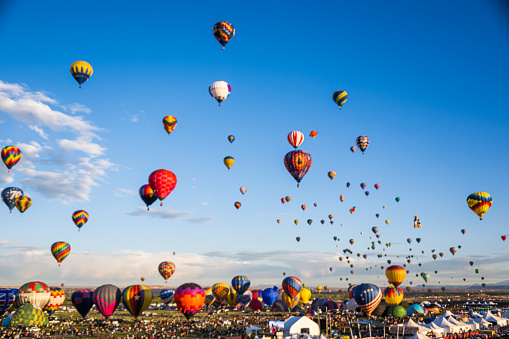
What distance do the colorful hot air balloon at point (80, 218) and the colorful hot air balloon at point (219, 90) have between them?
19426 millimetres

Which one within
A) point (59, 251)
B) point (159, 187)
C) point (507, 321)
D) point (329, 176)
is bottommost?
point (507, 321)

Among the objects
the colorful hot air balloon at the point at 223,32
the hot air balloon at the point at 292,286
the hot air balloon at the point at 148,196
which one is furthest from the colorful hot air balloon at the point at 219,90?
the hot air balloon at the point at 292,286

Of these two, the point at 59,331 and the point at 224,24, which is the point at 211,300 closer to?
the point at 59,331

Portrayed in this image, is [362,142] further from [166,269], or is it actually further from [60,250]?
[60,250]

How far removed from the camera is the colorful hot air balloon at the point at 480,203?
35562mm

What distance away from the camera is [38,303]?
1486 inches

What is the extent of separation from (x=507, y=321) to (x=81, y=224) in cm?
4230

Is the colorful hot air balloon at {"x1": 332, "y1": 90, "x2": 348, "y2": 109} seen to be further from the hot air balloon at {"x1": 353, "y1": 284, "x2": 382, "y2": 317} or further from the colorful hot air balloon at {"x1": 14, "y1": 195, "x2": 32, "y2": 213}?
the colorful hot air balloon at {"x1": 14, "y1": 195, "x2": 32, "y2": 213}

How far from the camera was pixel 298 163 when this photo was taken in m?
36.0

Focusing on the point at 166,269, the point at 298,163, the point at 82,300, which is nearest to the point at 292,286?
the point at 166,269

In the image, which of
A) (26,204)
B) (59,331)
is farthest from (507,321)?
(26,204)

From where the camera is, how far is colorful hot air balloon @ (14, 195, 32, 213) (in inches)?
1633

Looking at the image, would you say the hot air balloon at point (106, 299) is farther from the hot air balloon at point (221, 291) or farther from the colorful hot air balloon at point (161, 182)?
the hot air balloon at point (221, 291)

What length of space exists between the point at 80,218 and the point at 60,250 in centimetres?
412
